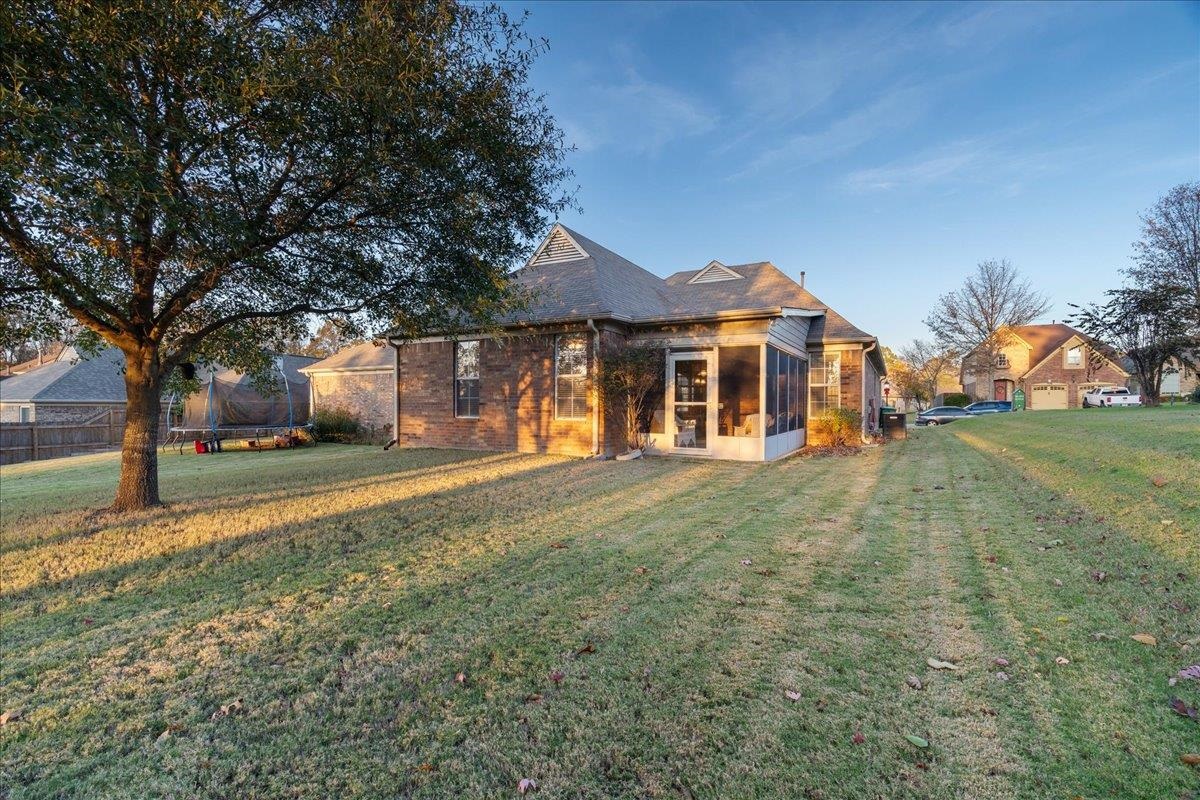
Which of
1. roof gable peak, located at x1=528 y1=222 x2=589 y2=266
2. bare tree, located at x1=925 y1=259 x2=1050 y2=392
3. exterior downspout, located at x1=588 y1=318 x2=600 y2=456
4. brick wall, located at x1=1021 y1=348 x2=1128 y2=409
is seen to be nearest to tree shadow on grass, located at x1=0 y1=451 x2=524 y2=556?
exterior downspout, located at x1=588 y1=318 x2=600 y2=456

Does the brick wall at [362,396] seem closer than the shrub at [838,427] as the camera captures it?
No

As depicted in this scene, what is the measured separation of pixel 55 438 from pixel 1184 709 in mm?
27664

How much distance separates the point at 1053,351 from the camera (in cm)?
3791

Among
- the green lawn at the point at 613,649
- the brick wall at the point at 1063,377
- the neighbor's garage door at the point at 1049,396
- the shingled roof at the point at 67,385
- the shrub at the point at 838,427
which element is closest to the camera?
the green lawn at the point at 613,649

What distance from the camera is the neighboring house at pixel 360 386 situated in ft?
65.0

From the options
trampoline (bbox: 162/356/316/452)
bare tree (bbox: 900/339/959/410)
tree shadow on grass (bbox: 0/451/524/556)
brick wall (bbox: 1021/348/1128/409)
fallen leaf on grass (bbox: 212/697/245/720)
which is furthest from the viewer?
bare tree (bbox: 900/339/959/410)

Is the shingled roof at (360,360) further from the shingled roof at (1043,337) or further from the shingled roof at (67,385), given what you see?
the shingled roof at (1043,337)

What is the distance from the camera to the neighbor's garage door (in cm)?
3806

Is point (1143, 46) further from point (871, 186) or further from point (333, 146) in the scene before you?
point (333, 146)

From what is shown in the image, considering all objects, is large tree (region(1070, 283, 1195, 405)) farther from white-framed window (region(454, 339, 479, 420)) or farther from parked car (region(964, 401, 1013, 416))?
white-framed window (region(454, 339, 479, 420))

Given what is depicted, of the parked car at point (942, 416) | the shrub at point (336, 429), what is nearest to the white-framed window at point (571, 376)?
the shrub at point (336, 429)

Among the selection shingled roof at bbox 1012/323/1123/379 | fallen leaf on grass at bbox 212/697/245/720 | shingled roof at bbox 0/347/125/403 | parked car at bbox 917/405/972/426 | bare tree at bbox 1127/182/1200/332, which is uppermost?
bare tree at bbox 1127/182/1200/332

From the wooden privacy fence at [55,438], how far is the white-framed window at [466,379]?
10.2 m

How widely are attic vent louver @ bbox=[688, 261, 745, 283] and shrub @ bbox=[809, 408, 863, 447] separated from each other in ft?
21.2
